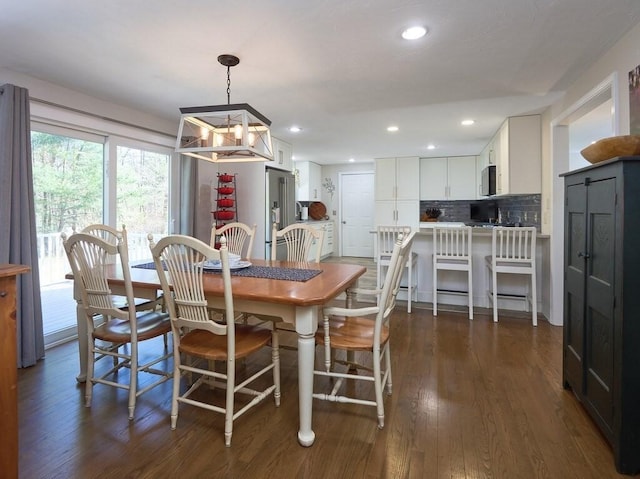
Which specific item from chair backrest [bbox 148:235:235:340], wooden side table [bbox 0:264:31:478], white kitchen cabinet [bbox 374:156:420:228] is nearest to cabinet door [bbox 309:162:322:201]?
white kitchen cabinet [bbox 374:156:420:228]

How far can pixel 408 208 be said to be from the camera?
6914mm

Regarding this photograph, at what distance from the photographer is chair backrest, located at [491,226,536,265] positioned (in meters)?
3.63

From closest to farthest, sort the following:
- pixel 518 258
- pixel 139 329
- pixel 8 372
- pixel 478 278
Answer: pixel 8 372 → pixel 139 329 → pixel 518 258 → pixel 478 278

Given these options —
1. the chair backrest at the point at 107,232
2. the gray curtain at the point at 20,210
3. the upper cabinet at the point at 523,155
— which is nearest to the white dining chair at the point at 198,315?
the chair backrest at the point at 107,232

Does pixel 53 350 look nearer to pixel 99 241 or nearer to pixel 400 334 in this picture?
pixel 99 241

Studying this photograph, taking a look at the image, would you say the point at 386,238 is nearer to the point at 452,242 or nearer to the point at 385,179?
the point at 452,242

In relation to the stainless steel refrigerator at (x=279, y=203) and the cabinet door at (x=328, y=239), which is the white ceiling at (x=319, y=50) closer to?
the stainless steel refrigerator at (x=279, y=203)

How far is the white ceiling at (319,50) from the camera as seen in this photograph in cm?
196

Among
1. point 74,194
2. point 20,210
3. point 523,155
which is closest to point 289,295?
point 20,210

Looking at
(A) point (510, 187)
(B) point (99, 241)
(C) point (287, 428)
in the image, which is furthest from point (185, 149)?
(A) point (510, 187)

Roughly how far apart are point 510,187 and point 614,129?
1.65m

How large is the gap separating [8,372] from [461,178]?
682 cm

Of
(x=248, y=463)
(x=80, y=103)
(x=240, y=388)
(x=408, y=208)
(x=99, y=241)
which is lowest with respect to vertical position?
(x=248, y=463)

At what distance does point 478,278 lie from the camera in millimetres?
4301
